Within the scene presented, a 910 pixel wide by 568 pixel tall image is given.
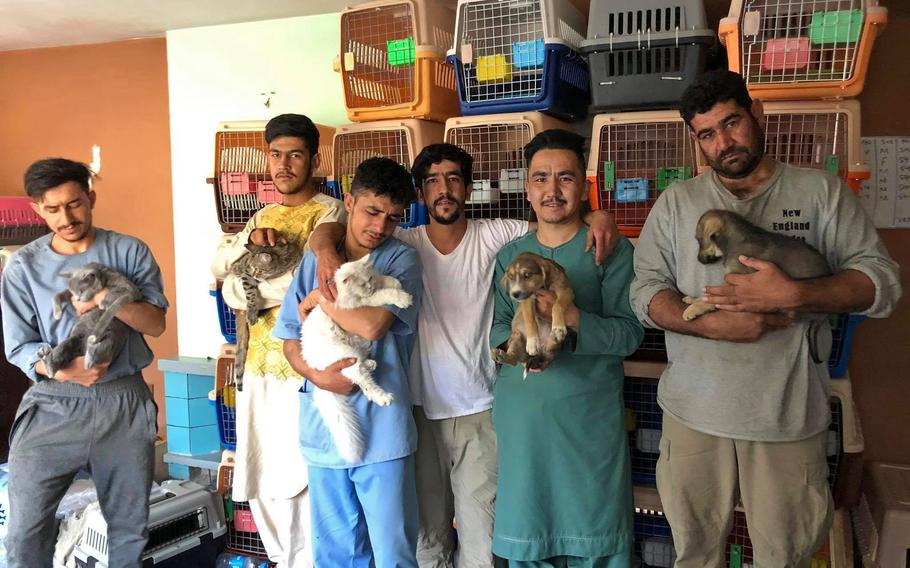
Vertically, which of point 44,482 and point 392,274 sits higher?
point 392,274

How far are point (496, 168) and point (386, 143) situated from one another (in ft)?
1.67

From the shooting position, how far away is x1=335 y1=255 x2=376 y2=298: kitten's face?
1.82 metres

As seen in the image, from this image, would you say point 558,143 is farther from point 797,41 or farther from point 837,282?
point 797,41

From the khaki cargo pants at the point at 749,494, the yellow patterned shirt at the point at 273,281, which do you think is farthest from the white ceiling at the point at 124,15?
the khaki cargo pants at the point at 749,494

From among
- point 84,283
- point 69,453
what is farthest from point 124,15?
point 69,453

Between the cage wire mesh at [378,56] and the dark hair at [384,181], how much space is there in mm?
857

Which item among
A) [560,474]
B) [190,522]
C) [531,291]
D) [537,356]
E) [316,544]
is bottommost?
[190,522]

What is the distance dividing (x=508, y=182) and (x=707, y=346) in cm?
111

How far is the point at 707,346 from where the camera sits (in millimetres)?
1727

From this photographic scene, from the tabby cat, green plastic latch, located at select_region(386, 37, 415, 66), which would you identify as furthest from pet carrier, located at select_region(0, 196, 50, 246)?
green plastic latch, located at select_region(386, 37, 415, 66)

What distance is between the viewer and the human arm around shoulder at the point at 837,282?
1.57 meters

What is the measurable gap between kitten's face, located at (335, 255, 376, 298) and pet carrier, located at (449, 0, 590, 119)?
3.52ft

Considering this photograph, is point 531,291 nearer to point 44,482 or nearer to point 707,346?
point 707,346

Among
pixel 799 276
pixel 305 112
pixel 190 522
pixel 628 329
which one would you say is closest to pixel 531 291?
pixel 628 329
